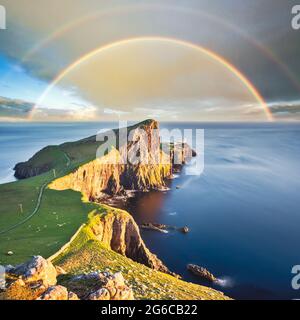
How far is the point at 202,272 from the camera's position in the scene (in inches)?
2341

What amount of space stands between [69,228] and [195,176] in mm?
123613

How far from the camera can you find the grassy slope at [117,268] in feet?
107

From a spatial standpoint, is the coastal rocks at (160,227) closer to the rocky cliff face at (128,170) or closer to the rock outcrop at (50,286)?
the rocky cliff face at (128,170)

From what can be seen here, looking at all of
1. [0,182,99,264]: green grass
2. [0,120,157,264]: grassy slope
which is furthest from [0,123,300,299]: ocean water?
[0,120,157,264]: grassy slope

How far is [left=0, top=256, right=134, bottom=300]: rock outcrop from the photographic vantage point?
61.6 feet

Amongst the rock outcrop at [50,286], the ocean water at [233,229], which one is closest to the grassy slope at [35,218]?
the rock outcrop at [50,286]

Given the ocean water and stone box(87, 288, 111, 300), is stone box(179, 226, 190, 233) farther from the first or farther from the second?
stone box(87, 288, 111, 300)

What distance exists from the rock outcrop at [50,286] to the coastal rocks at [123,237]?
28629 mm

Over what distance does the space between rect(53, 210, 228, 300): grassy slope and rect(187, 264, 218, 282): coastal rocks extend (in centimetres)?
1713

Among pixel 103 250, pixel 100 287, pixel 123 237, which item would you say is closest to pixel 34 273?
pixel 100 287

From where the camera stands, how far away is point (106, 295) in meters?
21.5

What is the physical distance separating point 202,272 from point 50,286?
4611 centimetres
